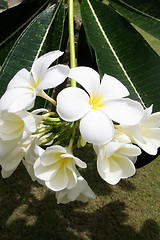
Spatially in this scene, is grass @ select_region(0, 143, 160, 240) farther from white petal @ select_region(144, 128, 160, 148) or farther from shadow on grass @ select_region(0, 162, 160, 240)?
white petal @ select_region(144, 128, 160, 148)

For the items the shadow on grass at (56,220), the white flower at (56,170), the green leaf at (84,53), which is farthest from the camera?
the shadow on grass at (56,220)

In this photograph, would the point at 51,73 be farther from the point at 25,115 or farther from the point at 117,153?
the point at 117,153

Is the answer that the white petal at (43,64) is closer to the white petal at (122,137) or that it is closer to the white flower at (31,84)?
the white flower at (31,84)

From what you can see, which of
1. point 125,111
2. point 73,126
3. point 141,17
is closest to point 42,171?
point 73,126

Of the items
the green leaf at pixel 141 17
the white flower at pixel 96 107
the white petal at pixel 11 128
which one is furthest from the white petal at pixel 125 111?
the green leaf at pixel 141 17

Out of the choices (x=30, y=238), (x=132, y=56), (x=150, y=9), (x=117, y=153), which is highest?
(x=150, y=9)

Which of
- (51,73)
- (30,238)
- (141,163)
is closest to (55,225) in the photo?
(30,238)
